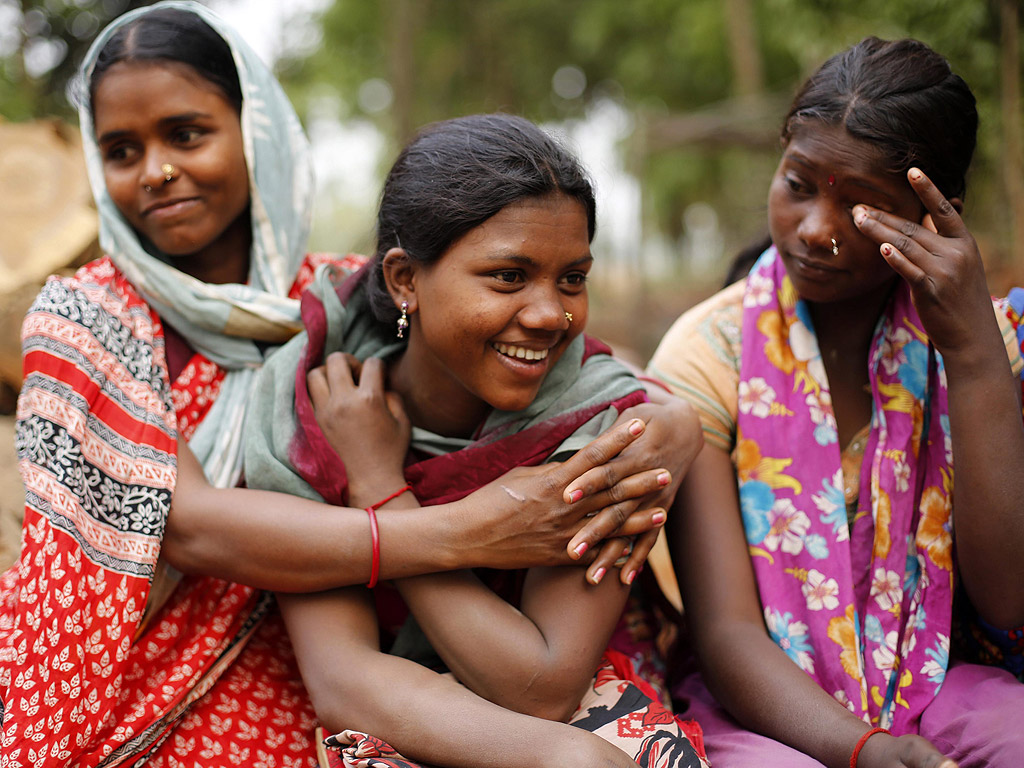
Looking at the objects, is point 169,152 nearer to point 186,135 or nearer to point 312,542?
point 186,135

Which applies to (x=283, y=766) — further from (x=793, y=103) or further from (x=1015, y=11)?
(x=1015, y=11)

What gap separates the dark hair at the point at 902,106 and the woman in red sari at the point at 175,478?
965mm

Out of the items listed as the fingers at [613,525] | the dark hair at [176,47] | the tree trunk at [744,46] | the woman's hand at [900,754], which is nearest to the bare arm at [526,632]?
the fingers at [613,525]

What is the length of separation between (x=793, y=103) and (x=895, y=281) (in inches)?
22.4

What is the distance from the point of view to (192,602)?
7.78 ft

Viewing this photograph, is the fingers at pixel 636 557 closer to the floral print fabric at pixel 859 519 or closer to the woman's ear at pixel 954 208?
the floral print fabric at pixel 859 519

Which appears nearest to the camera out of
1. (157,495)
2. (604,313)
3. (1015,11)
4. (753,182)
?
(157,495)

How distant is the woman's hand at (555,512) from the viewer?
81.5 inches

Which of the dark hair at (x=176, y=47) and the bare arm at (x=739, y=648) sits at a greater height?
the dark hair at (x=176, y=47)

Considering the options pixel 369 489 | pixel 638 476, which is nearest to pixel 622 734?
pixel 638 476

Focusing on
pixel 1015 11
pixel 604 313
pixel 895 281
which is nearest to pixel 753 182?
pixel 604 313

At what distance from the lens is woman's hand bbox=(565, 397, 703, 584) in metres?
2.07

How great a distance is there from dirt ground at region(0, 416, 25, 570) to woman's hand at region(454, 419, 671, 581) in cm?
162

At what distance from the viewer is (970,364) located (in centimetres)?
218
